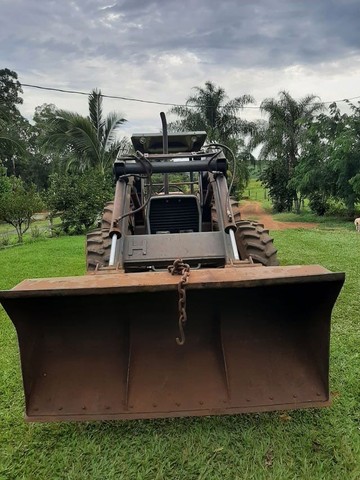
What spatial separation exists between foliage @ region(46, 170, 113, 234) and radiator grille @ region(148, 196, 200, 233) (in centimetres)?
1074

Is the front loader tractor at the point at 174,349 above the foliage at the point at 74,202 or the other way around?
above

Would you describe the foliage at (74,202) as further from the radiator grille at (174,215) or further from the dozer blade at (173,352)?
the dozer blade at (173,352)

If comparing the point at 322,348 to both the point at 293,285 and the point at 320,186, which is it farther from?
the point at 320,186

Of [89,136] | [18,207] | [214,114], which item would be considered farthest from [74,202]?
[214,114]

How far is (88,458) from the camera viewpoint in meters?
2.27

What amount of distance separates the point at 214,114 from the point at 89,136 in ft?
26.0

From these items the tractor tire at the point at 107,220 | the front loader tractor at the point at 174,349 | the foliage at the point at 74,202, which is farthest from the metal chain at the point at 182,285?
the foliage at the point at 74,202

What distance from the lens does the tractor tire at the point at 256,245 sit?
3.74 meters

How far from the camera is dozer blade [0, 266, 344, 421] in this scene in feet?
7.71

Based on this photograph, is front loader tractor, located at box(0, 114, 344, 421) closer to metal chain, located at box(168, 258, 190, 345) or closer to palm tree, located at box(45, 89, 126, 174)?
metal chain, located at box(168, 258, 190, 345)

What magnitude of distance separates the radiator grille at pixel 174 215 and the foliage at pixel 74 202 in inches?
423

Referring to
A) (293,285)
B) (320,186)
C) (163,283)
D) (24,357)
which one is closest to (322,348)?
(293,285)

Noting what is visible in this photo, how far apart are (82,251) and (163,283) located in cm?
788

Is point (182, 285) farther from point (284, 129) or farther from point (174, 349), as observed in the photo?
point (284, 129)
